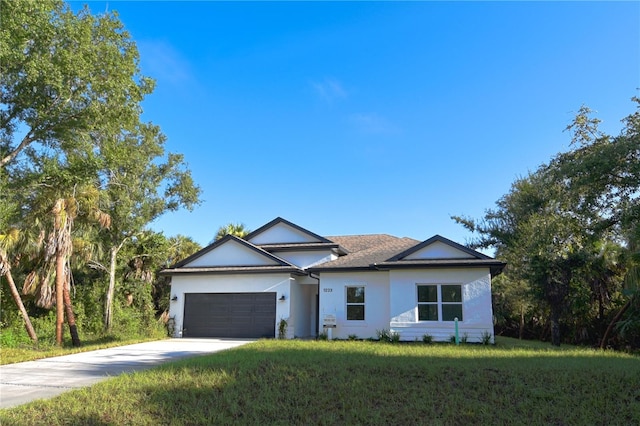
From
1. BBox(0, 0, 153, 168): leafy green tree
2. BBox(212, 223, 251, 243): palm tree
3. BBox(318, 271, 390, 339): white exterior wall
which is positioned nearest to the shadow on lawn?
BBox(318, 271, 390, 339): white exterior wall

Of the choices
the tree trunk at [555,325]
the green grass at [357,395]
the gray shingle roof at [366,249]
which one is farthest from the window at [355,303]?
the green grass at [357,395]

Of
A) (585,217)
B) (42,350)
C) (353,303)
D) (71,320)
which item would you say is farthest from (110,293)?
(585,217)

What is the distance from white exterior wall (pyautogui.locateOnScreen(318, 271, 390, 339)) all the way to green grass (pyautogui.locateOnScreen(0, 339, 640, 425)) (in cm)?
839

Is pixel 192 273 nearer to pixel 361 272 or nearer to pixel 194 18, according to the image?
pixel 361 272

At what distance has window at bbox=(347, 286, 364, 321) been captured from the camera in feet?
60.2

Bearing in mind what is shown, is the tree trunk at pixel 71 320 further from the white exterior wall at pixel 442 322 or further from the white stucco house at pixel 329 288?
the white exterior wall at pixel 442 322

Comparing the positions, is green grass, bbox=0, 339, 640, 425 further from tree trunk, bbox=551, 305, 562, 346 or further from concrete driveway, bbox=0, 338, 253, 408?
tree trunk, bbox=551, 305, 562, 346

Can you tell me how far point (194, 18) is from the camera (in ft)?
46.9

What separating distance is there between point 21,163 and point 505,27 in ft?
65.9

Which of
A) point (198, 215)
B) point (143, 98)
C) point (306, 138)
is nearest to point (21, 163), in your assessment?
point (143, 98)

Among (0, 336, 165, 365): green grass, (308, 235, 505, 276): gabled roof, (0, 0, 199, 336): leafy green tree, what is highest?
(0, 0, 199, 336): leafy green tree

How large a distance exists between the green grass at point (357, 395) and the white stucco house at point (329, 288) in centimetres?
689

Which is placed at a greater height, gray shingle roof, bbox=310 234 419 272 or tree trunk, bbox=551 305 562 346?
gray shingle roof, bbox=310 234 419 272

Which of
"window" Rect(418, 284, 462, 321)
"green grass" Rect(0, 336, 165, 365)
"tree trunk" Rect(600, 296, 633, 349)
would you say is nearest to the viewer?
"green grass" Rect(0, 336, 165, 365)
